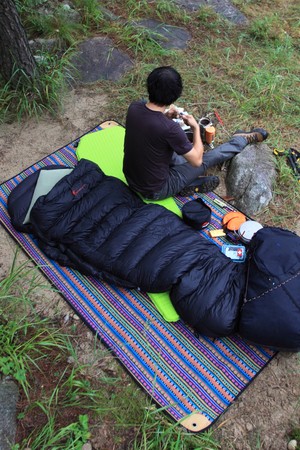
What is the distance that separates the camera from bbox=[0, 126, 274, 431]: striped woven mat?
259 centimetres

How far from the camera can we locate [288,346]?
2.56m

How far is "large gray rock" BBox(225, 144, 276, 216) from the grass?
0.37 feet

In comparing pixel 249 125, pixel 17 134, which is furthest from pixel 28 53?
pixel 249 125

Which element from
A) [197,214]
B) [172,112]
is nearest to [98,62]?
[172,112]

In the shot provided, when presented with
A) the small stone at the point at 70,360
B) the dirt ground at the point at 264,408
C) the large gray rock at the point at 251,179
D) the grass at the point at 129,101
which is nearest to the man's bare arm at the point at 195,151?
the large gray rock at the point at 251,179

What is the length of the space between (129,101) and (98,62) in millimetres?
887

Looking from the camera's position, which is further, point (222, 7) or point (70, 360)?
point (222, 7)

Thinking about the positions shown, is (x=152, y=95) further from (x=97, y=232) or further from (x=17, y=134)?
(x=17, y=134)

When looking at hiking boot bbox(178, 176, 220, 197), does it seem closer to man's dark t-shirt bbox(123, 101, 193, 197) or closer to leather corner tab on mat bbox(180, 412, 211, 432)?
man's dark t-shirt bbox(123, 101, 193, 197)

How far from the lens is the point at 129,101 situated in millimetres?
4652

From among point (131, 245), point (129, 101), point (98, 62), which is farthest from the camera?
point (98, 62)

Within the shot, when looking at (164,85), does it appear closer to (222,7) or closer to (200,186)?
(200,186)

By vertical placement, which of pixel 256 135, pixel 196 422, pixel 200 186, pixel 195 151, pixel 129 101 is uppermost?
pixel 195 151

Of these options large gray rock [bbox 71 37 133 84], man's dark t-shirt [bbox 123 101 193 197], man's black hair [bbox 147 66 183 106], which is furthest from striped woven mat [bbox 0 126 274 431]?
large gray rock [bbox 71 37 133 84]
